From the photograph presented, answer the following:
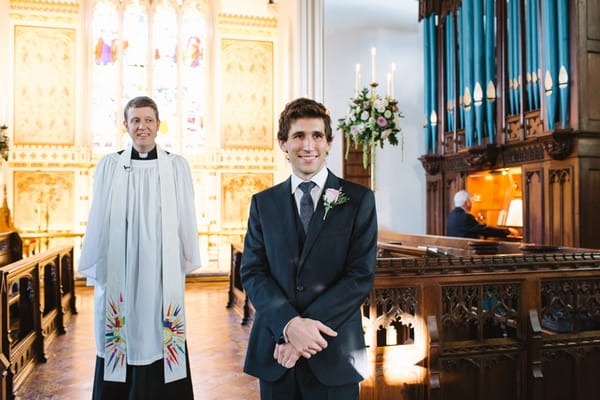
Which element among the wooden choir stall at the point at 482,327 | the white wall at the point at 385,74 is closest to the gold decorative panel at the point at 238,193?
the white wall at the point at 385,74

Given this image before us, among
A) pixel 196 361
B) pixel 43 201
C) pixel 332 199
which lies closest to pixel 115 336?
pixel 332 199

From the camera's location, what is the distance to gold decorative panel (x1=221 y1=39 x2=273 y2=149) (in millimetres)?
10102

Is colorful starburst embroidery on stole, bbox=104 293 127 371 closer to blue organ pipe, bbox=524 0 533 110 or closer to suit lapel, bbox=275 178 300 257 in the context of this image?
suit lapel, bbox=275 178 300 257

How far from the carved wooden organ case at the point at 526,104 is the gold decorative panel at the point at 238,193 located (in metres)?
3.46

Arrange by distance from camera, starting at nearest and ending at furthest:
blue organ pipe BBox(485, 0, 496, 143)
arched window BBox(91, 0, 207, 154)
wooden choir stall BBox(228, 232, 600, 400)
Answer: wooden choir stall BBox(228, 232, 600, 400) → blue organ pipe BBox(485, 0, 496, 143) → arched window BBox(91, 0, 207, 154)

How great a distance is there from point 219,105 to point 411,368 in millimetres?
8029

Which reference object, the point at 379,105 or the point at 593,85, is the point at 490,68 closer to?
the point at 593,85

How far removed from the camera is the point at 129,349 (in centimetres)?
263

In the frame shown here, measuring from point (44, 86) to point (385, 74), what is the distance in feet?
19.7

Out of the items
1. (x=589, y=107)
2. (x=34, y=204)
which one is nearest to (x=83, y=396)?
(x=589, y=107)

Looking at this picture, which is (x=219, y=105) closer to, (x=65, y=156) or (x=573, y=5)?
(x=65, y=156)

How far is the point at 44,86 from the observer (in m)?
9.23

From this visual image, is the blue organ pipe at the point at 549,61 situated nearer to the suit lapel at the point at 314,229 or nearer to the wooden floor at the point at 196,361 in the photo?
the wooden floor at the point at 196,361

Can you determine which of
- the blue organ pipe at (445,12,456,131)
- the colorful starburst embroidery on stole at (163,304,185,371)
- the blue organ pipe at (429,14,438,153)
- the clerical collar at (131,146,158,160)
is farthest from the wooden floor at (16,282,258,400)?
the blue organ pipe at (445,12,456,131)
